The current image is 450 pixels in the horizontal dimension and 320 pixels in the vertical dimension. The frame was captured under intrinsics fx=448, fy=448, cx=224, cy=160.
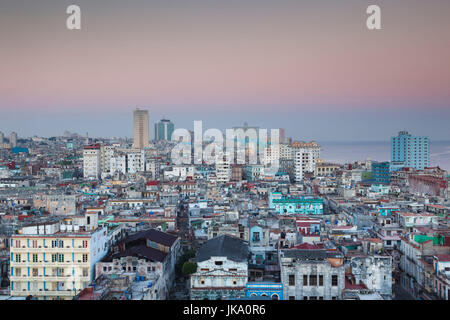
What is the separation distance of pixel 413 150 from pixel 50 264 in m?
27.2

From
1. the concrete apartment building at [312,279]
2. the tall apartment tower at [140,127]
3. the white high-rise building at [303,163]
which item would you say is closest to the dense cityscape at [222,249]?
the concrete apartment building at [312,279]

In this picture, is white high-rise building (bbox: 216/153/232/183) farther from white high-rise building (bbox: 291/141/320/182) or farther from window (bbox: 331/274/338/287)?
window (bbox: 331/274/338/287)

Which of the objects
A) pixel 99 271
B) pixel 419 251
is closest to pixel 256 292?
pixel 99 271

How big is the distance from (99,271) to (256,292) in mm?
2582

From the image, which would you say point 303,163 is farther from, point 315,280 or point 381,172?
point 315,280

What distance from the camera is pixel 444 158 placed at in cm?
3400

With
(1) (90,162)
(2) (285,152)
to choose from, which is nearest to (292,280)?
(1) (90,162)

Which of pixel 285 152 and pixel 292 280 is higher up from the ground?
pixel 285 152

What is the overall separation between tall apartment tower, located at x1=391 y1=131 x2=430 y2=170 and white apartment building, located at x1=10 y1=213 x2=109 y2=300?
26.0 metres

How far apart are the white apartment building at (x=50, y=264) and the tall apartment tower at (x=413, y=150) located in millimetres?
26037

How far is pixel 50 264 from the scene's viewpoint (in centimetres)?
725

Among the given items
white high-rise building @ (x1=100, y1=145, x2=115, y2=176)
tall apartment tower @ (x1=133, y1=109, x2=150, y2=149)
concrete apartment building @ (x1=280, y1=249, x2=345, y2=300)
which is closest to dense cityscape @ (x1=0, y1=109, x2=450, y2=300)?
concrete apartment building @ (x1=280, y1=249, x2=345, y2=300)

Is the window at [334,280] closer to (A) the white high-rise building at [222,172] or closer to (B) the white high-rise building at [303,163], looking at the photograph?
(A) the white high-rise building at [222,172]
